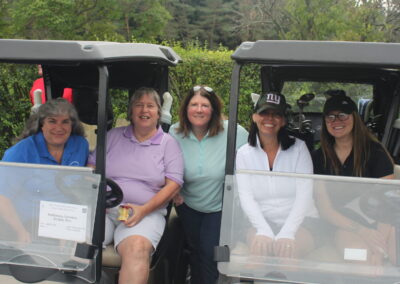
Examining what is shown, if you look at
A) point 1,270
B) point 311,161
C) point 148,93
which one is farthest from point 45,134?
point 311,161

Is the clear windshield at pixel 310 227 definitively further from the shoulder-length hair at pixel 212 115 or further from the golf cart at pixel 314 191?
the shoulder-length hair at pixel 212 115

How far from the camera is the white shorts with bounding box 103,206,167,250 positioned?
235 cm

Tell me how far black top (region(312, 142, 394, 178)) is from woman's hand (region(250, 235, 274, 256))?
0.73 m

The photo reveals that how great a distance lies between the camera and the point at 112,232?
2.45 meters

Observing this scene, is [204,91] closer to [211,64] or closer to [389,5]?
[211,64]

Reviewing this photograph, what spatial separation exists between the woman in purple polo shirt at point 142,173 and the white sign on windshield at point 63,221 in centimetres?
38

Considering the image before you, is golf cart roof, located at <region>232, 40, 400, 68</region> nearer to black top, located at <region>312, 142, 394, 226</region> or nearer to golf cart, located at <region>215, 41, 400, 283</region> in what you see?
golf cart, located at <region>215, 41, 400, 283</region>

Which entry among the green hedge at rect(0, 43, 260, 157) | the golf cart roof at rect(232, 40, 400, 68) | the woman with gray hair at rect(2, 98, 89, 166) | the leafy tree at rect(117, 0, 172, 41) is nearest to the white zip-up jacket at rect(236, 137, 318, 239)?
the golf cart roof at rect(232, 40, 400, 68)

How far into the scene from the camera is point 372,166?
2.43 metres

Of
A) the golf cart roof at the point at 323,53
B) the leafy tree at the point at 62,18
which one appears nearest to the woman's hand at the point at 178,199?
the golf cart roof at the point at 323,53

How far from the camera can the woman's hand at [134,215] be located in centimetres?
236

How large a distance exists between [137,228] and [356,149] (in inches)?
52.4

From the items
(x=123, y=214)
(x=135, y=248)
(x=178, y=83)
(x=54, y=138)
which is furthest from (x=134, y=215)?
(x=178, y=83)

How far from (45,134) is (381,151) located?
1.98 metres
